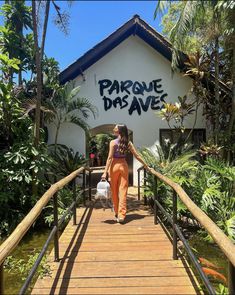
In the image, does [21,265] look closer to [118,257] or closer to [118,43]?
[118,257]

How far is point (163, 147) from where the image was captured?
1088 cm

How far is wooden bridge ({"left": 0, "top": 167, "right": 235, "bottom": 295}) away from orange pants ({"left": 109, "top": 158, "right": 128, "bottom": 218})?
371mm

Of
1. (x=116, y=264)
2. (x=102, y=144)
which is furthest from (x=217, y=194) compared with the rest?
(x=102, y=144)

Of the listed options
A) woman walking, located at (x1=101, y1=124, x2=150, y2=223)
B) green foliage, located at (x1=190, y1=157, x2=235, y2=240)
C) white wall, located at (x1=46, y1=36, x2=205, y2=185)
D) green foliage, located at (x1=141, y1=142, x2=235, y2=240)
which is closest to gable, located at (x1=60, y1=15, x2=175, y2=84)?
white wall, located at (x1=46, y1=36, x2=205, y2=185)

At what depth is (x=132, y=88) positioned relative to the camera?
12.0 metres

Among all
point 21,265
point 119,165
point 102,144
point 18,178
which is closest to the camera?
point 21,265

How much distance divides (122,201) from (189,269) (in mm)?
2176

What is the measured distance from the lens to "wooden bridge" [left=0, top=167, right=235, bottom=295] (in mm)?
3373

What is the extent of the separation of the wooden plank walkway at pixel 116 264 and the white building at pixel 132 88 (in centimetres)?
578

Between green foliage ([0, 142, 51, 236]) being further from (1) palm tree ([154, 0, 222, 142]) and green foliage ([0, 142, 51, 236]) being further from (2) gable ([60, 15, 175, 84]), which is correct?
(1) palm tree ([154, 0, 222, 142])

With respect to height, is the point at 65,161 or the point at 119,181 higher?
the point at 65,161

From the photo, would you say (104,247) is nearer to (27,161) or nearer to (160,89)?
(27,161)

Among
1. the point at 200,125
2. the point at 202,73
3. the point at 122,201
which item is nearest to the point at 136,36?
the point at 202,73

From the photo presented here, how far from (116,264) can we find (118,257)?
9.7 inches
